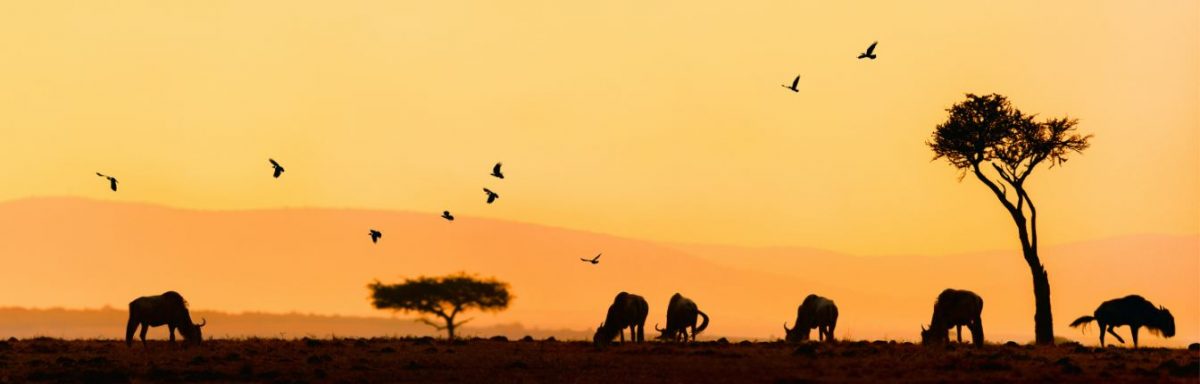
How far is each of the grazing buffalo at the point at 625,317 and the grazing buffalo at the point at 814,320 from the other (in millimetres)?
5093

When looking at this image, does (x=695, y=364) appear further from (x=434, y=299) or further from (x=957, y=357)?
(x=434, y=299)

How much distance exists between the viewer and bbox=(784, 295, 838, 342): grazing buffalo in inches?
1951

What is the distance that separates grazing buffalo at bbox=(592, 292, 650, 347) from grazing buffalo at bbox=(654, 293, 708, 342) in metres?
0.67

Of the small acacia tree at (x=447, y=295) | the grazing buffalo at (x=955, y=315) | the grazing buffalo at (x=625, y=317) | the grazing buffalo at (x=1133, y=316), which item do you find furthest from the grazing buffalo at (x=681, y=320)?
the small acacia tree at (x=447, y=295)

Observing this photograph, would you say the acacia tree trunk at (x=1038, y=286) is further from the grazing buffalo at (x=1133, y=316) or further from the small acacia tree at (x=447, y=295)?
the small acacia tree at (x=447, y=295)

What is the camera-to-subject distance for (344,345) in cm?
4697

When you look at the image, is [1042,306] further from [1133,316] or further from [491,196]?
[491,196]

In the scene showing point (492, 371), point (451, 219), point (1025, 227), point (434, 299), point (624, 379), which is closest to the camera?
point (624, 379)

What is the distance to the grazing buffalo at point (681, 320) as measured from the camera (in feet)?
165

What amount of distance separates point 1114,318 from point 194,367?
3335 centimetres

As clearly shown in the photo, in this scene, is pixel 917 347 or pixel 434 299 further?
pixel 434 299

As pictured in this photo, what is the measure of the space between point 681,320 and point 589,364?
12.4 meters

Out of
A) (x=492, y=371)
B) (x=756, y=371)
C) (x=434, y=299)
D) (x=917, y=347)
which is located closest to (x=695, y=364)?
(x=756, y=371)

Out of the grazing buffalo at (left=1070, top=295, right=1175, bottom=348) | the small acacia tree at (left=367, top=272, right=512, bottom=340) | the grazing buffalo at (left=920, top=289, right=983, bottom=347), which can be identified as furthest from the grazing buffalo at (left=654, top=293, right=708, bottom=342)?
the small acacia tree at (left=367, top=272, right=512, bottom=340)
